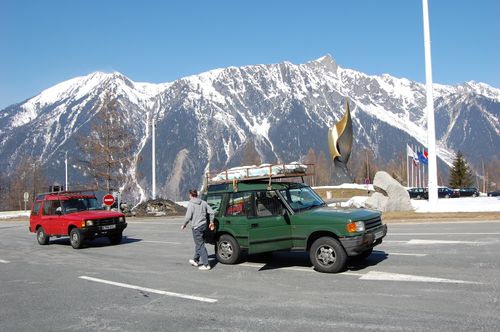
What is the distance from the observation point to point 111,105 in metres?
49.1

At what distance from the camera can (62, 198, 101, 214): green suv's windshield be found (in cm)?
1786

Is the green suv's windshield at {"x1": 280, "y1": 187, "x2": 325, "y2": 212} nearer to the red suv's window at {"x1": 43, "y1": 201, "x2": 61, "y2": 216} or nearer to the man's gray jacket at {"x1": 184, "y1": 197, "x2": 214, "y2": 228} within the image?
the man's gray jacket at {"x1": 184, "y1": 197, "x2": 214, "y2": 228}

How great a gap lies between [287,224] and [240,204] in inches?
50.3

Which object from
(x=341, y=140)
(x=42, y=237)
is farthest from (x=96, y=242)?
(x=341, y=140)

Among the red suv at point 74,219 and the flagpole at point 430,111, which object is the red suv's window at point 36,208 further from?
the flagpole at point 430,111

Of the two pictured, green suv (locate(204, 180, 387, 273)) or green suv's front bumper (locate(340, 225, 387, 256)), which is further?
green suv (locate(204, 180, 387, 273))

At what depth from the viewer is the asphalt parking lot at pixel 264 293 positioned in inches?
261

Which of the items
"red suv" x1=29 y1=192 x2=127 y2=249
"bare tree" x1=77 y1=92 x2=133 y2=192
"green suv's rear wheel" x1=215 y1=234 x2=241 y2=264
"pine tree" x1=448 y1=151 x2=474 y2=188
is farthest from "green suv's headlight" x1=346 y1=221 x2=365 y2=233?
"pine tree" x1=448 y1=151 x2=474 y2=188

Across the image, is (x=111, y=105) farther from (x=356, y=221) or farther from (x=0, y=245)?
(x=356, y=221)

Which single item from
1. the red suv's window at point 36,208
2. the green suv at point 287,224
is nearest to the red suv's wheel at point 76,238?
the red suv's window at point 36,208

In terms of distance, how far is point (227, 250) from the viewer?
37.4 feet

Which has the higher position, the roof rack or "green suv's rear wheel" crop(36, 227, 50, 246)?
the roof rack

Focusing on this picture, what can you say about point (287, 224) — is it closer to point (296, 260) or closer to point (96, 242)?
point (296, 260)

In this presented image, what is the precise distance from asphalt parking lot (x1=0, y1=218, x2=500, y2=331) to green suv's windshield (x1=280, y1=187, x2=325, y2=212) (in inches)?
51.3
